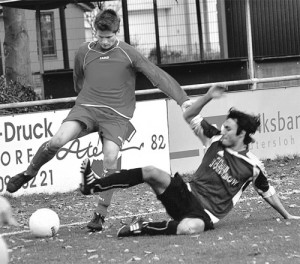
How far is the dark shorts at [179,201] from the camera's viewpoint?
8.22 m

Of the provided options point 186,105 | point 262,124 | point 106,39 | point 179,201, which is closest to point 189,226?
point 179,201

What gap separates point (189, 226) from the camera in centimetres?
822

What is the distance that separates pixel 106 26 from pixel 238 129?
1.70 m

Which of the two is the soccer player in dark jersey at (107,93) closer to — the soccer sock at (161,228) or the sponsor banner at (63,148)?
the soccer sock at (161,228)

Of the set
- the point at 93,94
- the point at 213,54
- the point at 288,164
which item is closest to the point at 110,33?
the point at 93,94

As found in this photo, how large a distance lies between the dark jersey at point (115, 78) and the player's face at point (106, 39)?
78 millimetres

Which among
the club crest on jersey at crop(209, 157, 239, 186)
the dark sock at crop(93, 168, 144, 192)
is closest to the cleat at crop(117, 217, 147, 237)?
the dark sock at crop(93, 168, 144, 192)

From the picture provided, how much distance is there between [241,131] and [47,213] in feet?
6.55

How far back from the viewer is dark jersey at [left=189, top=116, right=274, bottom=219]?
8.42 meters

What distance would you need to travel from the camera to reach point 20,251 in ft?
26.0

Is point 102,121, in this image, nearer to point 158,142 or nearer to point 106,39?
point 106,39

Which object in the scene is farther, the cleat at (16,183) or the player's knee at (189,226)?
the cleat at (16,183)

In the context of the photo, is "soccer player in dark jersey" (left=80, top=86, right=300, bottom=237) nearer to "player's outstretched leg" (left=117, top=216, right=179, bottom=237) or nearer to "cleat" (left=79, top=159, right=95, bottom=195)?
"player's outstretched leg" (left=117, top=216, right=179, bottom=237)

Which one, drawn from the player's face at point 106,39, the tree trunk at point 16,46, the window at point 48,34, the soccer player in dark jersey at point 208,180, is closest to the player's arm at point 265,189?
the soccer player in dark jersey at point 208,180
